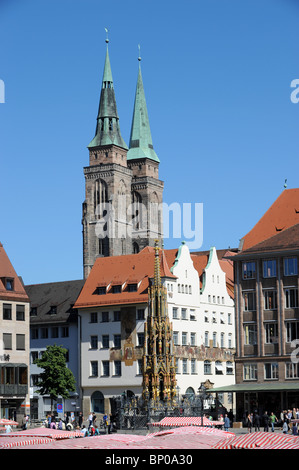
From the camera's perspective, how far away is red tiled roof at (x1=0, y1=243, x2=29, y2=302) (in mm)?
88750

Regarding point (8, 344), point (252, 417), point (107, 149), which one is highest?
point (107, 149)

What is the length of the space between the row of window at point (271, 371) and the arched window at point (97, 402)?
18.0 meters

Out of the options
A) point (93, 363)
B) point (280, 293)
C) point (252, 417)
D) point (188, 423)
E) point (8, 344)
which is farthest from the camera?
point (93, 363)

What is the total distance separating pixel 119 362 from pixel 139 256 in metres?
11.0

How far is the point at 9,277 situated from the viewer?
89625 mm

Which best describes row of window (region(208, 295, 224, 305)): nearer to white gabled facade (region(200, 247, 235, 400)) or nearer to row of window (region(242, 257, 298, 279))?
white gabled facade (region(200, 247, 235, 400))

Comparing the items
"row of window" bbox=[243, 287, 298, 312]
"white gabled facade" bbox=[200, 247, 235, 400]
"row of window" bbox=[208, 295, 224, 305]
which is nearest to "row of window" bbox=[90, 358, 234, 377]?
"white gabled facade" bbox=[200, 247, 235, 400]

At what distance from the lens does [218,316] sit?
9969 centimetres

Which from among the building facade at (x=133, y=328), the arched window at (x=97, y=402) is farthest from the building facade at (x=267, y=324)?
the arched window at (x=97, y=402)

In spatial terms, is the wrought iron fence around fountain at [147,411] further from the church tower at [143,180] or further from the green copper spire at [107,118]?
the green copper spire at [107,118]

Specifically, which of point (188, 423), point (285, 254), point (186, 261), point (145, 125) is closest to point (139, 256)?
point (186, 261)

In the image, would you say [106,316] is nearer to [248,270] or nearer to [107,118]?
[248,270]

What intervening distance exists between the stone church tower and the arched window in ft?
199
